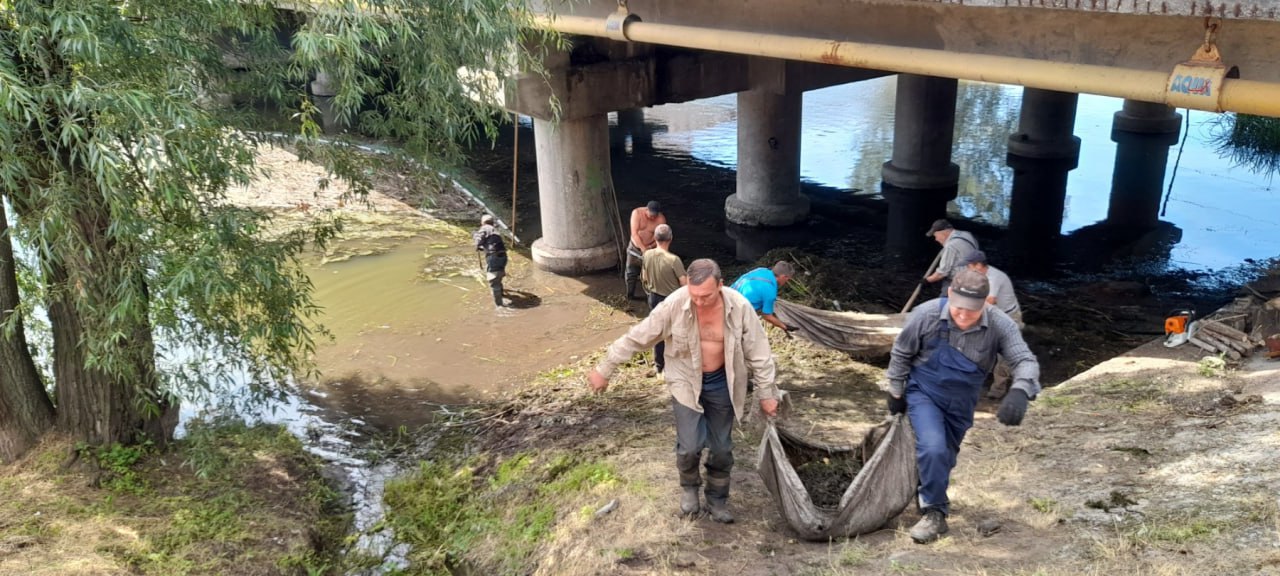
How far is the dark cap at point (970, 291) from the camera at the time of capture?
4.49 metres

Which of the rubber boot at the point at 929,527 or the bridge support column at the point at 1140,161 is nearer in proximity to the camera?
the rubber boot at the point at 929,527

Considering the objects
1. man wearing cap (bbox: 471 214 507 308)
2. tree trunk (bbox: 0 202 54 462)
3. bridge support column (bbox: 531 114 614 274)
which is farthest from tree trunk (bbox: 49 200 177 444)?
bridge support column (bbox: 531 114 614 274)

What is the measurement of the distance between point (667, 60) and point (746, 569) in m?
9.40

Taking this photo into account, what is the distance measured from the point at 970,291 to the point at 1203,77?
2589 millimetres

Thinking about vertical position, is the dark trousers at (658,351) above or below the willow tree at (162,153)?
below

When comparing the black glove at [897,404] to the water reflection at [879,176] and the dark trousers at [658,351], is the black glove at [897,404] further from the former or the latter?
the water reflection at [879,176]

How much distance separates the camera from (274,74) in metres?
6.50

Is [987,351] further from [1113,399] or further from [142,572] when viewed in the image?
[142,572]

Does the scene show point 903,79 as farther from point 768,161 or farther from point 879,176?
point 768,161

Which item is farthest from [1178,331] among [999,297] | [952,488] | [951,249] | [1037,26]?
[952,488]

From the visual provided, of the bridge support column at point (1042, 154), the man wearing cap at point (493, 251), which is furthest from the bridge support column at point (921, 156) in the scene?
the man wearing cap at point (493, 251)

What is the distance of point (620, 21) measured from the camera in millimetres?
9727

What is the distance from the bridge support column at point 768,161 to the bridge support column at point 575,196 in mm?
2843

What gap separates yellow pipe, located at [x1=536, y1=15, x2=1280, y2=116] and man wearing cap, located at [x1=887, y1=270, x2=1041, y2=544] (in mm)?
2258
